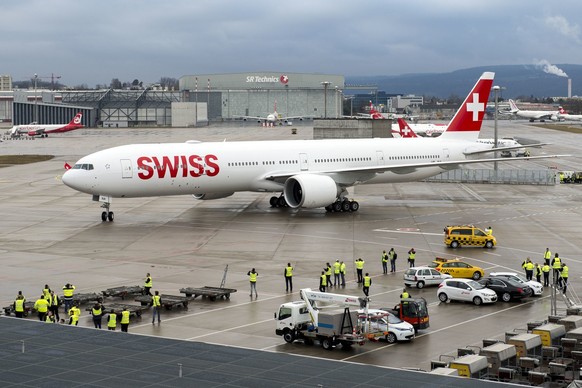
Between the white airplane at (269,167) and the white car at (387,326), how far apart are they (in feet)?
Answer: 102

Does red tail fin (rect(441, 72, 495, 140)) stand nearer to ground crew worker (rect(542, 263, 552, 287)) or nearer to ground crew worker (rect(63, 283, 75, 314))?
ground crew worker (rect(542, 263, 552, 287))

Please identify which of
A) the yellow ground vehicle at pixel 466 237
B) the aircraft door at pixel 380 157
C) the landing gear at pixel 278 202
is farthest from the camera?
the aircraft door at pixel 380 157

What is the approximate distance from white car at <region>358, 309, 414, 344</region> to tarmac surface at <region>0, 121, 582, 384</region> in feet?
1.50

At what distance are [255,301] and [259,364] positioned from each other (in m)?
16.4

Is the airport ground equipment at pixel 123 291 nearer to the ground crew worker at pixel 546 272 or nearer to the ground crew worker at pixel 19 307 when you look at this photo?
the ground crew worker at pixel 19 307

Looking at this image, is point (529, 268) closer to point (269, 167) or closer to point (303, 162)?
point (269, 167)

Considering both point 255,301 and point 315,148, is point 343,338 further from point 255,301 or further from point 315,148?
point 315,148

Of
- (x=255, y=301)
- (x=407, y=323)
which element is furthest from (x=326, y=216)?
(x=407, y=323)

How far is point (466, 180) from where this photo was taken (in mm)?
95625

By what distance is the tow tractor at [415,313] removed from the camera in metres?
35.2

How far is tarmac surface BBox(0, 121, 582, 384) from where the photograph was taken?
3606 cm

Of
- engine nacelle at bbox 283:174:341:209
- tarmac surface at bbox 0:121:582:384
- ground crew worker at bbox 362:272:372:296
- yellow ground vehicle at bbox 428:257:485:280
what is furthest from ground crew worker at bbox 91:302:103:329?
engine nacelle at bbox 283:174:341:209

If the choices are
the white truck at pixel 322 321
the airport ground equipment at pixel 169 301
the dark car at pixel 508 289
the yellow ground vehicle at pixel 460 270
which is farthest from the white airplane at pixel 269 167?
the white truck at pixel 322 321

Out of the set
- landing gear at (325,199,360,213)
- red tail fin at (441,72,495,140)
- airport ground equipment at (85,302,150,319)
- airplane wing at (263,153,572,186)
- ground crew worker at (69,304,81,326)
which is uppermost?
red tail fin at (441,72,495,140)
